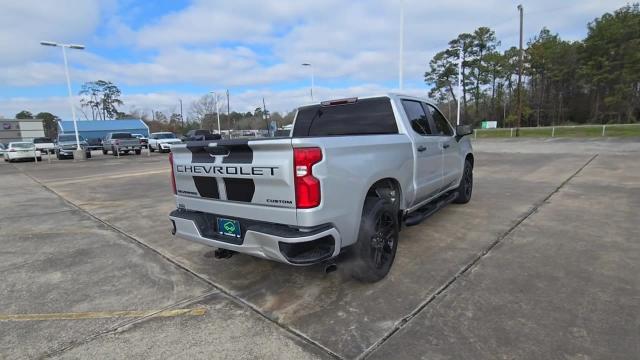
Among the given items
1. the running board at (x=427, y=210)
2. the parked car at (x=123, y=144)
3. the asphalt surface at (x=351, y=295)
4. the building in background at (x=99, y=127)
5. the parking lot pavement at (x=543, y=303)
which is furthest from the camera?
the building in background at (x=99, y=127)

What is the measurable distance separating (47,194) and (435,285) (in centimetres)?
1064

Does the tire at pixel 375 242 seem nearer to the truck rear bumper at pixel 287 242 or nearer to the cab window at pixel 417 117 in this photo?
the truck rear bumper at pixel 287 242

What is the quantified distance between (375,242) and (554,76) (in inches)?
2742

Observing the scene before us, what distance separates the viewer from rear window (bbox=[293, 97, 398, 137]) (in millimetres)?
4344

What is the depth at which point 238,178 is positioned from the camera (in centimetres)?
306

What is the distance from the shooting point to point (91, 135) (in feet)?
188

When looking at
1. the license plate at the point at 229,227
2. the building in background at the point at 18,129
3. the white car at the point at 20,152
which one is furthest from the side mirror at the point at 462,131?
the building in background at the point at 18,129

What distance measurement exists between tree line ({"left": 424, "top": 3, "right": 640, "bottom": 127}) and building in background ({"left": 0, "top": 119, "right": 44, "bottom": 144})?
8013 cm

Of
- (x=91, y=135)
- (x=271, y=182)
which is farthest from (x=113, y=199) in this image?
(x=91, y=135)

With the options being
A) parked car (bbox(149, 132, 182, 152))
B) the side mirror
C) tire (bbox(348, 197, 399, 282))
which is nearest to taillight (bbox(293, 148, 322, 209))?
tire (bbox(348, 197, 399, 282))

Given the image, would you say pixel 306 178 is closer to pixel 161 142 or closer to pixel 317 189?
pixel 317 189

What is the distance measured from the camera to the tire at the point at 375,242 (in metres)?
3.23

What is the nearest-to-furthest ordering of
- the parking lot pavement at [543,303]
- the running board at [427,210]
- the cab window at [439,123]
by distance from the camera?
the parking lot pavement at [543,303], the running board at [427,210], the cab window at [439,123]

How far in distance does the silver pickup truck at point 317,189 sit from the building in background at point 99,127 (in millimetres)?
58503
